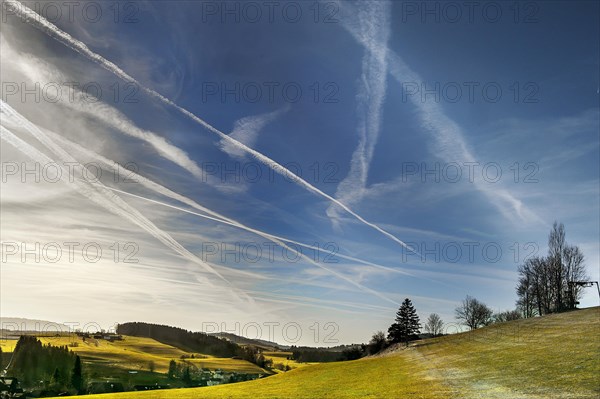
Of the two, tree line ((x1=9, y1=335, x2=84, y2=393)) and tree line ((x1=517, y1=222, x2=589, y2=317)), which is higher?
tree line ((x1=517, y1=222, x2=589, y2=317))

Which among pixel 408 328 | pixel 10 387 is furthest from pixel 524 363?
pixel 10 387

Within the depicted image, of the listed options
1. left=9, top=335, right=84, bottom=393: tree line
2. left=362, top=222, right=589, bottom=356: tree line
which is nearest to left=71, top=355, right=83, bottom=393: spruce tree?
left=9, top=335, right=84, bottom=393: tree line

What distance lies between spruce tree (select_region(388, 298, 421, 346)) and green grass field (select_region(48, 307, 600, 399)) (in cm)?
3471

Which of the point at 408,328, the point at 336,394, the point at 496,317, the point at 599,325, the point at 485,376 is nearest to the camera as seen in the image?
the point at 485,376

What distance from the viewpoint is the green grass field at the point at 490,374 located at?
93.9ft

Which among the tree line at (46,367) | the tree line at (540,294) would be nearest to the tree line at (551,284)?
the tree line at (540,294)

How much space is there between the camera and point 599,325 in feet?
159

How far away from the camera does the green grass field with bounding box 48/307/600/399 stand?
93.9 ft

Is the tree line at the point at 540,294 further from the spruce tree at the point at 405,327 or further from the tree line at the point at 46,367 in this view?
the tree line at the point at 46,367

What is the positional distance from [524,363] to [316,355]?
109928mm

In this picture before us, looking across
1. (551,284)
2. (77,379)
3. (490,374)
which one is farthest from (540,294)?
(77,379)

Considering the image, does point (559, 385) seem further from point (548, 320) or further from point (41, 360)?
point (41, 360)

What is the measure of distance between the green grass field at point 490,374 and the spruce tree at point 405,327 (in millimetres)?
34714

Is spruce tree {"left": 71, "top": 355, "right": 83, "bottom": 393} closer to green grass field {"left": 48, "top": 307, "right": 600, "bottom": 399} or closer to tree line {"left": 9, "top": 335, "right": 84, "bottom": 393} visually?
tree line {"left": 9, "top": 335, "right": 84, "bottom": 393}
